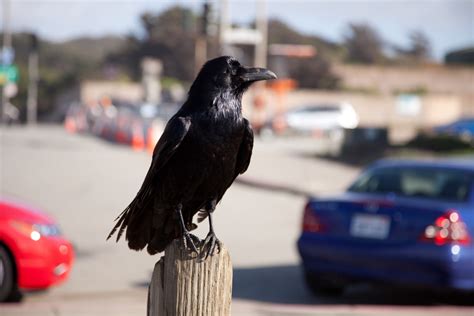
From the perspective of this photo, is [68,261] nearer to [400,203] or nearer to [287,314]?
[287,314]

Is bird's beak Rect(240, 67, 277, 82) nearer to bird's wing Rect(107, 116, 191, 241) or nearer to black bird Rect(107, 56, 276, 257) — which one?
black bird Rect(107, 56, 276, 257)

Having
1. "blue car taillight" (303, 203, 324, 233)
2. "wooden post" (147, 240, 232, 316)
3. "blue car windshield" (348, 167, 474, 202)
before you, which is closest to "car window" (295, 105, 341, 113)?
"blue car windshield" (348, 167, 474, 202)

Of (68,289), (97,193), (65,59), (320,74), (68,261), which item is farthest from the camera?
(65,59)

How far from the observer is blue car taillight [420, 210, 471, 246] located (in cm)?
773

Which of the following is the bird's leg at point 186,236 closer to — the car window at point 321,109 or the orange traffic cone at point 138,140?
the orange traffic cone at point 138,140

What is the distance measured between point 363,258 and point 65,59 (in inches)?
3432

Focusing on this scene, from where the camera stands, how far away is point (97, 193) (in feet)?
56.6

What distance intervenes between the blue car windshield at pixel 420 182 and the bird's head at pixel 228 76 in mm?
4822

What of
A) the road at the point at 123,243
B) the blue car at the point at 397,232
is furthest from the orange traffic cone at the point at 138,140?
the blue car at the point at 397,232

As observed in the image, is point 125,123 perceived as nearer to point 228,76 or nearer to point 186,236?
point 228,76

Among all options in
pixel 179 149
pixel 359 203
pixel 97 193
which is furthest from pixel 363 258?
pixel 97 193

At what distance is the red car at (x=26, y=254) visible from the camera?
807cm

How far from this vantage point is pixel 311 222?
8430mm

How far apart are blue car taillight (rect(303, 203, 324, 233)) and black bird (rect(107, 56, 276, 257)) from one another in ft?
15.0
